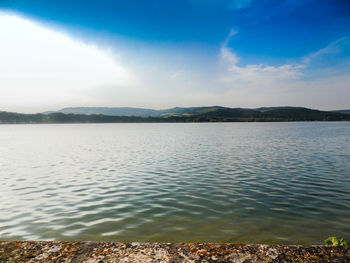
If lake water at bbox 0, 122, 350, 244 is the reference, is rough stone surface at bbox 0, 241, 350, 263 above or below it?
above

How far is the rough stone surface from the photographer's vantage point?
4672 mm

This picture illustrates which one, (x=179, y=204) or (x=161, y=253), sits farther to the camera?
(x=179, y=204)

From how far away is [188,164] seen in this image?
2250 centimetres

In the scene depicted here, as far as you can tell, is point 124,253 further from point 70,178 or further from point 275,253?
point 70,178

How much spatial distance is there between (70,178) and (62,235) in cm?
1012

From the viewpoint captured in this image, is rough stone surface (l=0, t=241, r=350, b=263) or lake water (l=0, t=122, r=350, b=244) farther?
lake water (l=0, t=122, r=350, b=244)

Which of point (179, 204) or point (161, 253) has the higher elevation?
point (161, 253)

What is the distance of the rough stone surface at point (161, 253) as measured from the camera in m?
4.67

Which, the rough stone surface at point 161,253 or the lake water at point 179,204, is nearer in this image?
the rough stone surface at point 161,253

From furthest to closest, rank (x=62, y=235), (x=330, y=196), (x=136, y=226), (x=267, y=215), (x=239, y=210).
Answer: (x=330, y=196), (x=239, y=210), (x=267, y=215), (x=136, y=226), (x=62, y=235)

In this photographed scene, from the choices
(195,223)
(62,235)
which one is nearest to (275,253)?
(195,223)

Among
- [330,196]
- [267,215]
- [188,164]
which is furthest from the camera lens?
[188,164]

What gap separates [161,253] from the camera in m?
4.92

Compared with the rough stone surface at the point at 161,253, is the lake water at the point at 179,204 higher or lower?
lower
